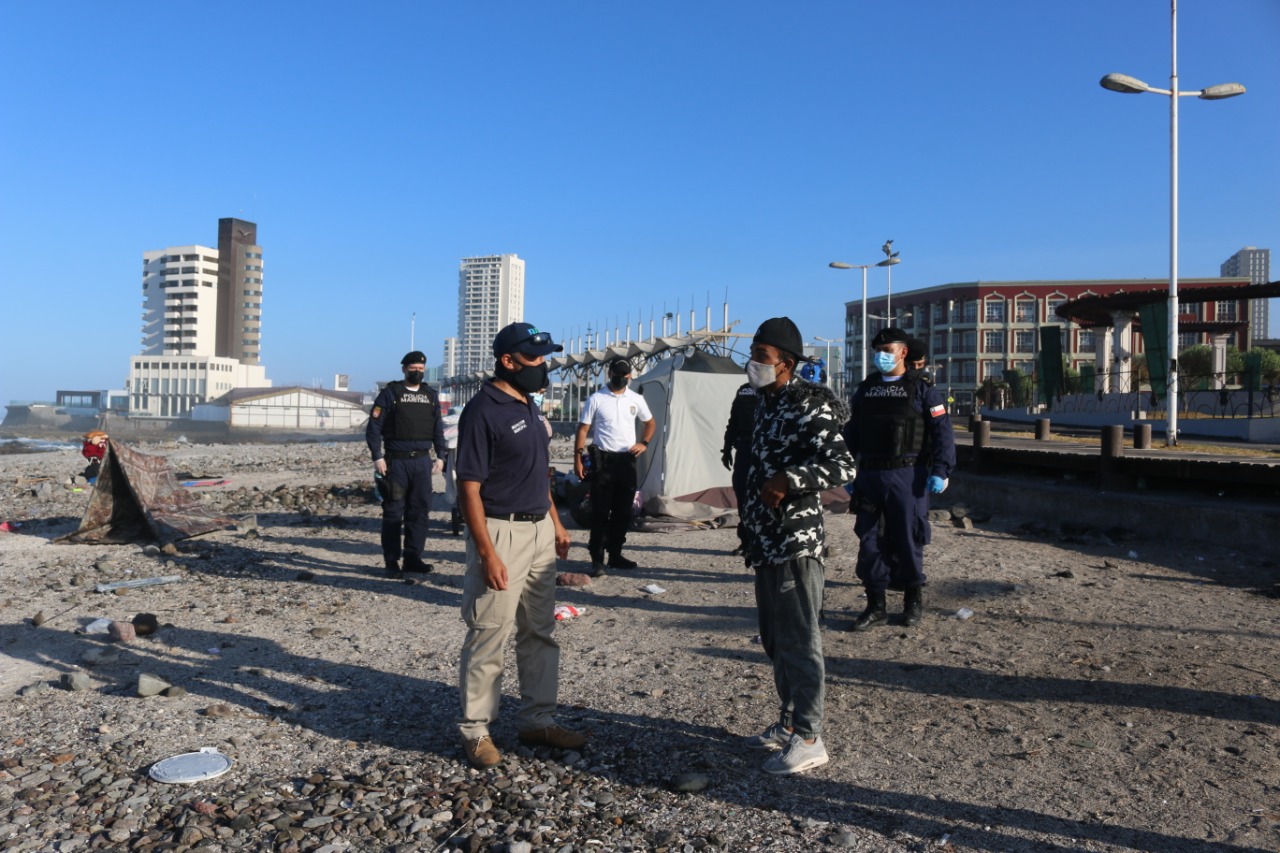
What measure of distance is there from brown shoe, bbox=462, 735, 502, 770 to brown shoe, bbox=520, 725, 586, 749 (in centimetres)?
21

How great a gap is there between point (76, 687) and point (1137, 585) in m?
7.43

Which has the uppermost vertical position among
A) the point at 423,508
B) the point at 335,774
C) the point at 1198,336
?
the point at 1198,336

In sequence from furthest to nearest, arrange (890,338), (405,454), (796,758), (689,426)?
(689,426) < (405,454) < (890,338) < (796,758)

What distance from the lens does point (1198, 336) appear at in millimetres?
89562

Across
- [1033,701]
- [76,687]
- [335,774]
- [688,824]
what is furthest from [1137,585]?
[76,687]

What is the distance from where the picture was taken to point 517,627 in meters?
4.04

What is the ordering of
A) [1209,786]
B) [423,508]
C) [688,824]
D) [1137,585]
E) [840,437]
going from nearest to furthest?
1. [688,824]
2. [1209,786]
3. [840,437]
4. [1137,585]
5. [423,508]

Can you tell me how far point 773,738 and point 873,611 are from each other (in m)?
2.38

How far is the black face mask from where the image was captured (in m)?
4.08

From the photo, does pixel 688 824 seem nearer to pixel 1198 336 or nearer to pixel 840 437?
pixel 840 437

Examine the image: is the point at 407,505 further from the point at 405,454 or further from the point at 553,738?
the point at 553,738

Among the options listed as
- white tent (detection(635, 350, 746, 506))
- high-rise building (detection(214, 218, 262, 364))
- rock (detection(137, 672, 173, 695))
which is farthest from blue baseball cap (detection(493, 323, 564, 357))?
high-rise building (detection(214, 218, 262, 364))

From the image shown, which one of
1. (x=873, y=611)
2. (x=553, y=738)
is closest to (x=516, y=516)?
(x=553, y=738)

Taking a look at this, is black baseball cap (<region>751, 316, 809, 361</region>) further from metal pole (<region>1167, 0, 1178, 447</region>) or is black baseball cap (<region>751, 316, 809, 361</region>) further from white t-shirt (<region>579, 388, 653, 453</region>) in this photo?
metal pole (<region>1167, 0, 1178, 447</region>)
